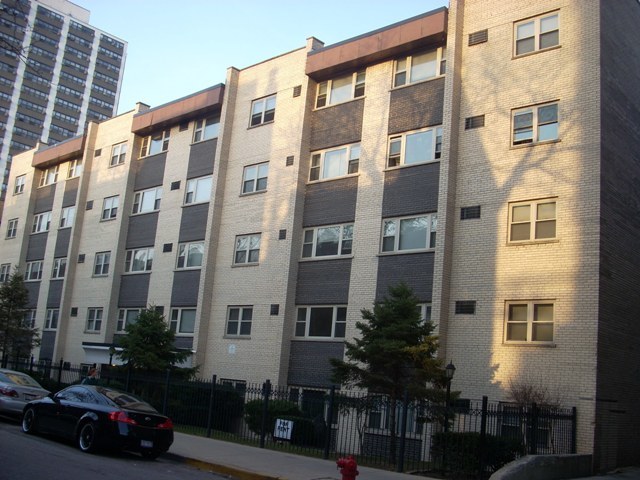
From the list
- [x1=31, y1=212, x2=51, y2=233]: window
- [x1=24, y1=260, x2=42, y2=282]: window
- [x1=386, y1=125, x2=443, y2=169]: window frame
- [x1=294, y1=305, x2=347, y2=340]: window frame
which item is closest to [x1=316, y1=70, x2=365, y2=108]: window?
[x1=386, y1=125, x2=443, y2=169]: window frame

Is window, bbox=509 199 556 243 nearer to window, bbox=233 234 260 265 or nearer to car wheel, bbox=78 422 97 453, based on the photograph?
window, bbox=233 234 260 265

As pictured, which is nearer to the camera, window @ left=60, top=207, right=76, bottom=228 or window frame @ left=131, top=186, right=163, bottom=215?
window frame @ left=131, top=186, right=163, bottom=215

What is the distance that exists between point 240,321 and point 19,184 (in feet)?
81.3

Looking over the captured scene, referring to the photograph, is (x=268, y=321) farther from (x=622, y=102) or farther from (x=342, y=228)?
(x=622, y=102)

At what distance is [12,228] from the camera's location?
44500mm

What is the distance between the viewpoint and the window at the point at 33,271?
40.9 metres

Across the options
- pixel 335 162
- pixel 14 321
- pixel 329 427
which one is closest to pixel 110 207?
pixel 14 321

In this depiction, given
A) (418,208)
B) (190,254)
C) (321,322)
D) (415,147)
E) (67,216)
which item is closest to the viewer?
(418,208)

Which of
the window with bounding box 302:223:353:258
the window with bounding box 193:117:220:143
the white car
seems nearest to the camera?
the white car

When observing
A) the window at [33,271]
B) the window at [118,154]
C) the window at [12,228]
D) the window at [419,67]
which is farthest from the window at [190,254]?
the window at [12,228]

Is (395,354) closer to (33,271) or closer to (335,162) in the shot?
(335,162)

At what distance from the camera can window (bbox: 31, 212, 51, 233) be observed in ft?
136

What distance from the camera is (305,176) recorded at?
27.2 metres

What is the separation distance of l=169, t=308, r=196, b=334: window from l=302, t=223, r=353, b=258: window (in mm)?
6528
